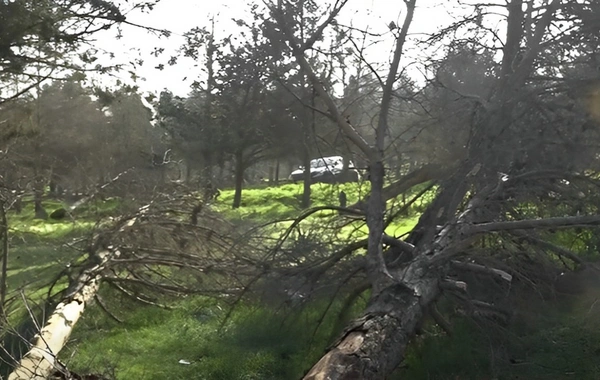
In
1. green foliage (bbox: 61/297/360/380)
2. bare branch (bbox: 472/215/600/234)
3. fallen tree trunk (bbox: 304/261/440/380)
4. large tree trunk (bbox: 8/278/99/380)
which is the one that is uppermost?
bare branch (bbox: 472/215/600/234)

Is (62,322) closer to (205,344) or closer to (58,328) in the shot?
(58,328)

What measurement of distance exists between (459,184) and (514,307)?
5.09 ft

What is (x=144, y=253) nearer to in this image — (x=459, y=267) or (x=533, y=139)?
(x=459, y=267)

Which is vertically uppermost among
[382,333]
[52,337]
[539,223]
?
[539,223]

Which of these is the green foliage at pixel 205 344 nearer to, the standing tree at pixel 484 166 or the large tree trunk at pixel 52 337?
the large tree trunk at pixel 52 337

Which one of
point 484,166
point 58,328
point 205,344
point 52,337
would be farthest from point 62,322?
point 484,166

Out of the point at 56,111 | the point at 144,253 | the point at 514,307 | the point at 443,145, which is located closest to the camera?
the point at 514,307

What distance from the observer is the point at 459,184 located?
7.47 meters

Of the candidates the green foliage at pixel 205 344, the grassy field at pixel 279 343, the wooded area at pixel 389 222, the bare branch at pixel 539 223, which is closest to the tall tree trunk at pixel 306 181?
the wooded area at pixel 389 222

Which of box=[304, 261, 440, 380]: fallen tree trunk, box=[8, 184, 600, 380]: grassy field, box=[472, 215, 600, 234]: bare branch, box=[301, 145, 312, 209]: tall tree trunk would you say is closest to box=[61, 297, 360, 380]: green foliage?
box=[8, 184, 600, 380]: grassy field

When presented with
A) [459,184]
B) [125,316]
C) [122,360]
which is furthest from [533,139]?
[125,316]

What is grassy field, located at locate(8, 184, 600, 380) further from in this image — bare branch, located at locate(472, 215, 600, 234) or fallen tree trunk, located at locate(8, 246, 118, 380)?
bare branch, located at locate(472, 215, 600, 234)

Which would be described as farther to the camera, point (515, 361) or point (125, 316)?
point (125, 316)

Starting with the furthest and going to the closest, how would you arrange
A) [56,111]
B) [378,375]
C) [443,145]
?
[56,111] < [443,145] < [378,375]
